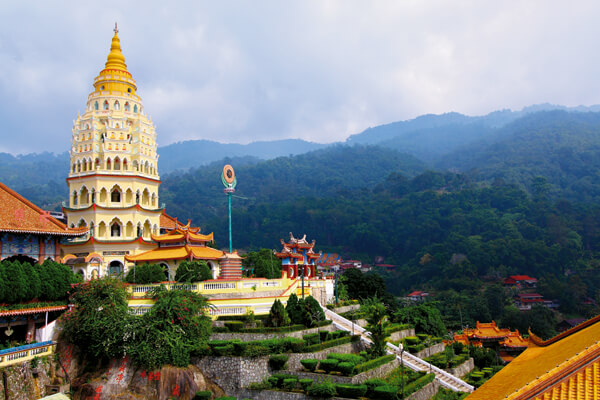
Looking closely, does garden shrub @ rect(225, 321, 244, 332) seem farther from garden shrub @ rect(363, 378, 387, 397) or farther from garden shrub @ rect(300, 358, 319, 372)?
garden shrub @ rect(363, 378, 387, 397)

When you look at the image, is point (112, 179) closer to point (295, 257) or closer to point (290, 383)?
point (295, 257)

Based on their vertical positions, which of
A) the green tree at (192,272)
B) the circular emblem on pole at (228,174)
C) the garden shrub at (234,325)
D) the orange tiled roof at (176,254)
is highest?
the circular emblem on pole at (228,174)

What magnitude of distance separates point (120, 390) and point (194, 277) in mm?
7337

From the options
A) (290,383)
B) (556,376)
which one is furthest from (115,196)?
(556,376)

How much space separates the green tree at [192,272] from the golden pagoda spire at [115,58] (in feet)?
58.7

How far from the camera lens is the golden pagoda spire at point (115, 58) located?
125 ft

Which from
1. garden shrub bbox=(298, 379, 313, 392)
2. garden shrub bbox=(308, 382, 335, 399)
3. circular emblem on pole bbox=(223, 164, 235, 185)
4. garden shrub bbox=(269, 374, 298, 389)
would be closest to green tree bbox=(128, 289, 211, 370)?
garden shrub bbox=(269, 374, 298, 389)

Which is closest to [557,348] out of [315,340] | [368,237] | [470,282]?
[315,340]

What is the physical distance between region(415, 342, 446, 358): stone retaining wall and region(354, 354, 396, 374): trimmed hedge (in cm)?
462

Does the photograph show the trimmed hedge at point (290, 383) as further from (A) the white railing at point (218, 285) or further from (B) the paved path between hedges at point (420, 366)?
(A) the white railing at point (218, 285)

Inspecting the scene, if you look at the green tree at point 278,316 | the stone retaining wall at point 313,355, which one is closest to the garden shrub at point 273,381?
the stone retaining wall at point 313,355

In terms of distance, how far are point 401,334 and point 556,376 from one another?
23.5 metres

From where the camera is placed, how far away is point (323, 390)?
2159 centimetres

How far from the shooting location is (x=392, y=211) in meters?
133
